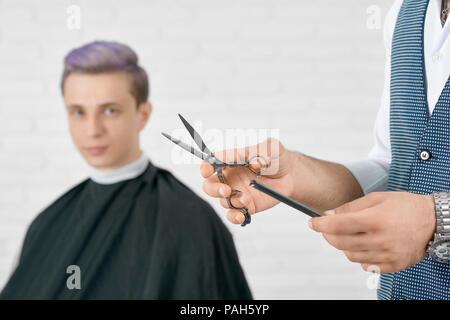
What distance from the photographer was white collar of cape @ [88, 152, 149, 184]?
1.83 m

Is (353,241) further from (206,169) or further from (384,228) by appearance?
(206,169)

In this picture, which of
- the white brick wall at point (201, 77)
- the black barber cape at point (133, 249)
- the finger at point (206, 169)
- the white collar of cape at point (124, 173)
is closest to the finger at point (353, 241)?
the finger at point (206, 169)

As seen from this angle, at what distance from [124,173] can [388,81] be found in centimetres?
118

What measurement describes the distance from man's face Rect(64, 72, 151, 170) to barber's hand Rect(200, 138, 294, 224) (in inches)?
42.6

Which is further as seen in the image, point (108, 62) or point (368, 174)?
point (108, 62)

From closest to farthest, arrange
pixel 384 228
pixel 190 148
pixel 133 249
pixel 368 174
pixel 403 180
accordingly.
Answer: pixel 384 228 < pixel 190 148 < pixel 403 180 < pixel 368 174 < pixel 133 249

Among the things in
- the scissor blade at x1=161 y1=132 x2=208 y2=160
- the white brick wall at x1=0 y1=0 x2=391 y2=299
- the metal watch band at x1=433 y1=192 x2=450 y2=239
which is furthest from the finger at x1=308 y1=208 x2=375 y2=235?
the white brick wall at x1=0 y1=0 x2=391 y2=299

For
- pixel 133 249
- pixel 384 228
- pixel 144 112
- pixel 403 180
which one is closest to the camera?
pixel 384 228

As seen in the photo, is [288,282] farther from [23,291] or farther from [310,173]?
[310,173]

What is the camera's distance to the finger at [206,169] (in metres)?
0.78

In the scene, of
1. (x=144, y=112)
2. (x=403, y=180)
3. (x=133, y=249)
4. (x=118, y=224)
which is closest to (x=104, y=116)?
(x=144, y=112)

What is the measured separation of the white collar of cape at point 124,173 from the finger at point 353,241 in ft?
4.15

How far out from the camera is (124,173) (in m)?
1.84

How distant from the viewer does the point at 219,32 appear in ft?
7.17
